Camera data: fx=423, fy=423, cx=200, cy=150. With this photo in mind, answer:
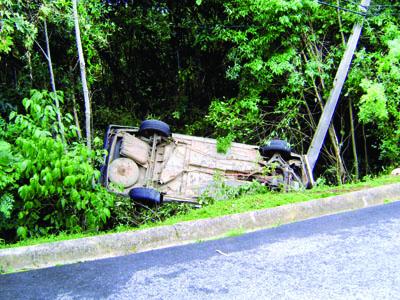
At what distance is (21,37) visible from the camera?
6395 mm

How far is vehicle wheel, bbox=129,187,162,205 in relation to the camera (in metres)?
7.00

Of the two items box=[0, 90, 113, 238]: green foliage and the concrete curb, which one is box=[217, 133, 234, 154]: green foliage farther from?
the concrete curb

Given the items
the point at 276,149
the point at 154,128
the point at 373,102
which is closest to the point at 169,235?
the point at 154,128

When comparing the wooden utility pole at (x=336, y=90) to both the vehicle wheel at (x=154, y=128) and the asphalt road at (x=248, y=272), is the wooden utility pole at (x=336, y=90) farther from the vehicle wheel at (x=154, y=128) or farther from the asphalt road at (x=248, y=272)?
the asphalt road at (x=248, y=272)

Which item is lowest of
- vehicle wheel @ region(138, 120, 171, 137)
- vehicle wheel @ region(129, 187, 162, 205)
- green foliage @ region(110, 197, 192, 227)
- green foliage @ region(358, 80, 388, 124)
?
→ green foliage @ region(110, 197, 192, 227)

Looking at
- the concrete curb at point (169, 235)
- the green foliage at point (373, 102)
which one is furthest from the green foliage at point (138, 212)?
the green foliage at point (373, 102)

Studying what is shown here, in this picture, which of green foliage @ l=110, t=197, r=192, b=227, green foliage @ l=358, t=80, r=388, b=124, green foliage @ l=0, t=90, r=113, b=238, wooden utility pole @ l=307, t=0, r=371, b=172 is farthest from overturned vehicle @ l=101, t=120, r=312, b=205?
green foliage @ l=358, t=80, r=388, b=124

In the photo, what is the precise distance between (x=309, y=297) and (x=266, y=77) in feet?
24.3

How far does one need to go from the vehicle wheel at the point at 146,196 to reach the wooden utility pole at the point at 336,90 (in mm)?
4390

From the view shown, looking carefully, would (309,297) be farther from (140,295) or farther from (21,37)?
(21,37)

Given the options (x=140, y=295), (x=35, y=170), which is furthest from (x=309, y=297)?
(x=35, y=170)

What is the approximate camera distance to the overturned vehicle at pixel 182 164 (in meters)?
7.79

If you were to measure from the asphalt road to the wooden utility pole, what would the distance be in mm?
5389

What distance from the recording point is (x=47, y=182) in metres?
5.26
